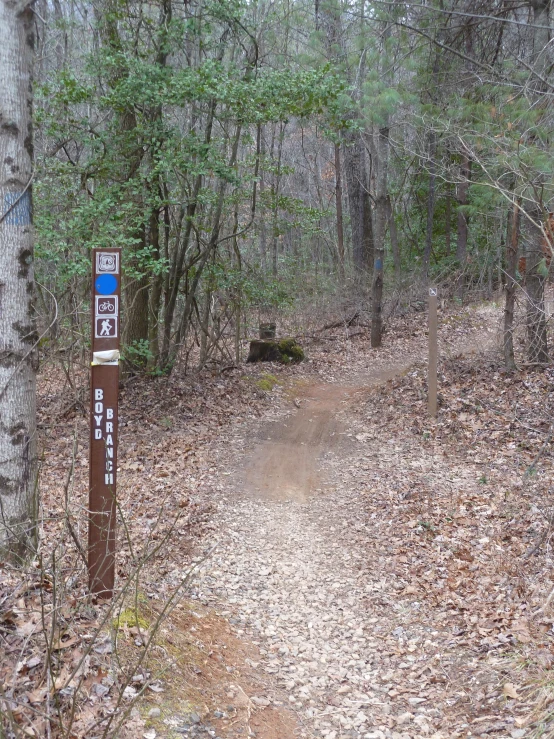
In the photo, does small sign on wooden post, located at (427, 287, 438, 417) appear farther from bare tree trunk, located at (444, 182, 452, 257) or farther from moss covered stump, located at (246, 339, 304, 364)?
bare tree trunk, located at (444, 182, 452, 257)

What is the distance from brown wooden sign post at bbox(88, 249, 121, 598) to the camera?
4281 mm

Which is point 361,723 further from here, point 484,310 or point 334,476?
point 484,310

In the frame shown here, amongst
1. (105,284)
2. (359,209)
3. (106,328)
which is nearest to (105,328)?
(106,328)

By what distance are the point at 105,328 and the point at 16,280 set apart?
0.69 metres

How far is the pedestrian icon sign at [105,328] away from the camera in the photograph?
4273mm

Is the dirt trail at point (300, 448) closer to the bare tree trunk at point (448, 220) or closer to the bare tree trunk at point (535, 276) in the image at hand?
Answer: the bare tree trunk at point (535, 276)

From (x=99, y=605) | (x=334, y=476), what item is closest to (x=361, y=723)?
(x=99, y=605)

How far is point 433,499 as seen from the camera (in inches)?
300

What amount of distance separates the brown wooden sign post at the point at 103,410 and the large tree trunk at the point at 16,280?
16.6 inches

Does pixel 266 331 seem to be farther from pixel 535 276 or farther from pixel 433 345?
pixel 535 276

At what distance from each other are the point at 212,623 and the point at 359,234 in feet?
60.1

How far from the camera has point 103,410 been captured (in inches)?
171

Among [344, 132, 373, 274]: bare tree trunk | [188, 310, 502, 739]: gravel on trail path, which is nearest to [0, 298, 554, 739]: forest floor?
[188, 310, 502, 739]: gravel on trail path

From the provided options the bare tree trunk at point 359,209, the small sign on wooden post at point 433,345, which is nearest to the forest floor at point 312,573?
the small sign on wooden post at point 433,345
